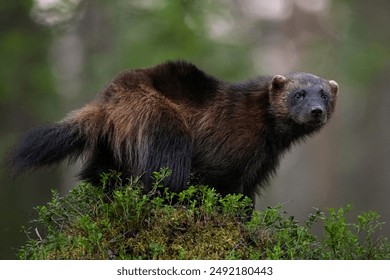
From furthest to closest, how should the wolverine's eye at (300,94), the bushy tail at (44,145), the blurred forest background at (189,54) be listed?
1. the blurred forest background at (189,54)
2. the wolverine's eye at (300,94)
3. the bushy tail at (44,145)

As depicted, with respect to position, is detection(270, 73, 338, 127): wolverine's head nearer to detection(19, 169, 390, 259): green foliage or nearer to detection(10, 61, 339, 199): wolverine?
detection(10, 61, 339, 199): wolverine

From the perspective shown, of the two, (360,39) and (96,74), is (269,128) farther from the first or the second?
(360,39)

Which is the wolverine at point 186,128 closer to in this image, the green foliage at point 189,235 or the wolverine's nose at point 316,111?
the wolverine's nose at point 316,111

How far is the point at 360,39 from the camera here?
14.6 m

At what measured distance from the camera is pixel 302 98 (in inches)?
277

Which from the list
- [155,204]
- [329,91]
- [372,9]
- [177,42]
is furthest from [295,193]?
[155,204]

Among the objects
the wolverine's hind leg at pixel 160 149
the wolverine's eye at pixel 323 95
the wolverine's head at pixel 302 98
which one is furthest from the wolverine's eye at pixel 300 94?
the wolverine's hind leg at pixel 160 149

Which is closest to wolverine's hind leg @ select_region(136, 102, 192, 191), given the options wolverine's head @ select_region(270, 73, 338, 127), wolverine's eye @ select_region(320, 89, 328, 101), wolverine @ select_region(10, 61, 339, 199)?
wolverine @ select_region(10, 61, 339, 199)

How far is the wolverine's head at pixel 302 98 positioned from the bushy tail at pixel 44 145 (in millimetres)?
1952

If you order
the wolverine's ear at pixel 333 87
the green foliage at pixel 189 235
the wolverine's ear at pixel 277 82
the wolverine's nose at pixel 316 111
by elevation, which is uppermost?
the wolverine's ear at pixel 333 87

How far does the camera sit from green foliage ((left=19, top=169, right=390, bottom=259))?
5.25 meters

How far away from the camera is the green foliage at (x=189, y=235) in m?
5.25
